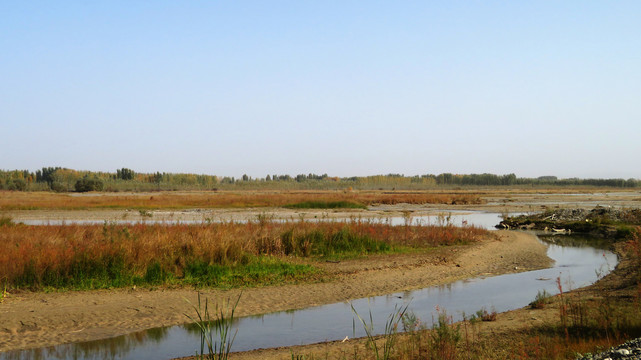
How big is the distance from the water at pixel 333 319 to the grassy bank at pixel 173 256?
2976mm

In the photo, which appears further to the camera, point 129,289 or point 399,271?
point 399,271

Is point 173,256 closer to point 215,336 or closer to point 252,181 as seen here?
point 215,336

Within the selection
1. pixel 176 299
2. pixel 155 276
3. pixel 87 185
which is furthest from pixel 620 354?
pixel 87 185

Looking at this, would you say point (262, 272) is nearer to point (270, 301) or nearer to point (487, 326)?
point (270, 301)

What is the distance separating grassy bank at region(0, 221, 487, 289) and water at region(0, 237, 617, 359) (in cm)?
298

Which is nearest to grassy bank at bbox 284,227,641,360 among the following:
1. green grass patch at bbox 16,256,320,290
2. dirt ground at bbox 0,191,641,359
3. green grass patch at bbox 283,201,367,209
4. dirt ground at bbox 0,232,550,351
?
dirt ground at bbox 0,191,641,359

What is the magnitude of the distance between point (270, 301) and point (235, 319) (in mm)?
1473

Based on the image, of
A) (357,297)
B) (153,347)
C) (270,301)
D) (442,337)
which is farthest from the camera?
(357,297)

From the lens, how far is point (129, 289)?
13.2 metres

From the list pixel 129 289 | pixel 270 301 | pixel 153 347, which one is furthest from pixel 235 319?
pixel 129 289

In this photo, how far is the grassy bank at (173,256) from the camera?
13227 millimetres

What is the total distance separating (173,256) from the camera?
14922mm

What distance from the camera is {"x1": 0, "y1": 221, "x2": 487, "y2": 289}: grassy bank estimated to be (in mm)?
13227

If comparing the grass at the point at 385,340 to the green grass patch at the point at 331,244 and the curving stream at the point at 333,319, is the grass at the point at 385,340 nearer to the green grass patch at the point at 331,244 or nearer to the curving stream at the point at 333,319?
the curving stream at the point at 333,319
